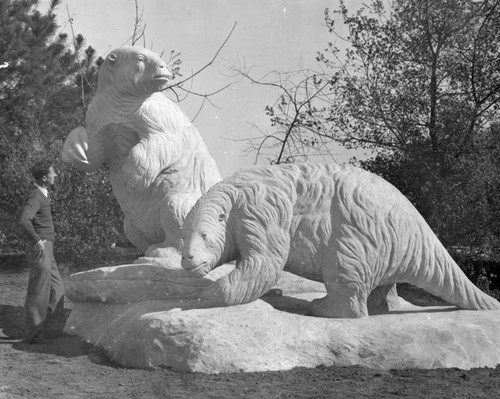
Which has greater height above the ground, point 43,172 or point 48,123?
point 48,123

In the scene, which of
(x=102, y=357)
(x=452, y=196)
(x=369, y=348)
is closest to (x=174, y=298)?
(x=102, y=357)

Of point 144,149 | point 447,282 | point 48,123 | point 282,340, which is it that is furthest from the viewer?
point 48,123

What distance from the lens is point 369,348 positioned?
5227 millimetres

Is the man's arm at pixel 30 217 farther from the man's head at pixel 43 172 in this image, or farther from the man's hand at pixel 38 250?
the man's head at pixel 43 172

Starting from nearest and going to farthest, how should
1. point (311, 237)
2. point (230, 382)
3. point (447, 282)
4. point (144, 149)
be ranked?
point (230, 382)
point (311, 237)
point (447, 282)
point (144, 149)

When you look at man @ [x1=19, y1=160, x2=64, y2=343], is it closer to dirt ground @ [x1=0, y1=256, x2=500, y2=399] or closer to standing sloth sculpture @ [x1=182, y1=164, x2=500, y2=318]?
dirt ground @ [x1=0, y1=256, x2=500, y2=399]

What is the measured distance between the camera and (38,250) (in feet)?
20.8

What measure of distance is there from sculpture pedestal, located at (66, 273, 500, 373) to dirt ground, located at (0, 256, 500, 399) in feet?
0.28

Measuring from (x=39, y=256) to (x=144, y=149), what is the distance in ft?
4.01

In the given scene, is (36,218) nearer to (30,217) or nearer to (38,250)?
(30,217)

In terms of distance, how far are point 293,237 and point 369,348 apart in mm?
921

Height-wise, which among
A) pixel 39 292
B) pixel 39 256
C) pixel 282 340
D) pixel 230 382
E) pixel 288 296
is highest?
pixel 39 256

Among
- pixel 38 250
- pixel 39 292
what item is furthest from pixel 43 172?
pixel 39 292

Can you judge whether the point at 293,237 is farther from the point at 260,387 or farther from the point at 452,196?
the point at 452,196
